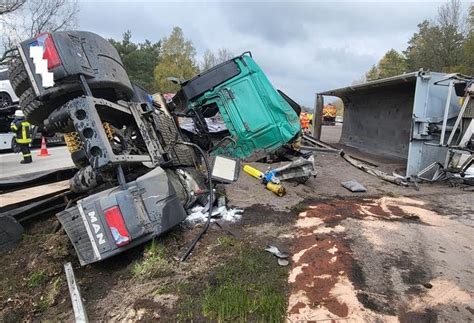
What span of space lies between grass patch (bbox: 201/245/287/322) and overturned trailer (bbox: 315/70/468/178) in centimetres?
430

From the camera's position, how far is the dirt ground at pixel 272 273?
2.12 metres

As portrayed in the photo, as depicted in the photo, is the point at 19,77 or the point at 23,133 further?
the point at 23,133

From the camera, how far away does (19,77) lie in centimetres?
300

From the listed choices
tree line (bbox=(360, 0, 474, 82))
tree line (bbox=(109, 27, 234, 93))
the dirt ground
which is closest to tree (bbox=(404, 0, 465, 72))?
tree line (bbox=(360, 0, 474, 82))

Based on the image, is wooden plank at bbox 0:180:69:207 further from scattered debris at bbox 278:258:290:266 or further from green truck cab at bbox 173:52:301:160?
scattered debris at bbox 278:258:290:266

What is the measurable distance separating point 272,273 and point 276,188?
77.1 inches

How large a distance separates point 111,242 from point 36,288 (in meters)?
0.66

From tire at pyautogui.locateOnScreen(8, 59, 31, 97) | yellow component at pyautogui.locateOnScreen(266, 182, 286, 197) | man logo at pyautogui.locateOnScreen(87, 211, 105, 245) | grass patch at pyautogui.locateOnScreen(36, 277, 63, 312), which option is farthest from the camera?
yellow component at pyautogui.locateOnScreen(266, 182, 286, 197)

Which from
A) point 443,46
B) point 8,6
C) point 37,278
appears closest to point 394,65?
point 443,46

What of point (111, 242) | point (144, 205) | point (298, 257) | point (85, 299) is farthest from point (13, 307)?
point (298, 257)

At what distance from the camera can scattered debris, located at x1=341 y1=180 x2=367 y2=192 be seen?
17.1ft

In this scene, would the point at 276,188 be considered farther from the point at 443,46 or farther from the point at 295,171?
the point at 443,46

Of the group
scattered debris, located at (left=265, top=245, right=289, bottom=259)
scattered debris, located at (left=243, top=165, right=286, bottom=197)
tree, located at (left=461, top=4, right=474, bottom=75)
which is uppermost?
tree, located at (left=461, top=4, right=474, bottom=75)

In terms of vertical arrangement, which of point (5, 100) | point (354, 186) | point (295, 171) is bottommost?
point (354, 186)
